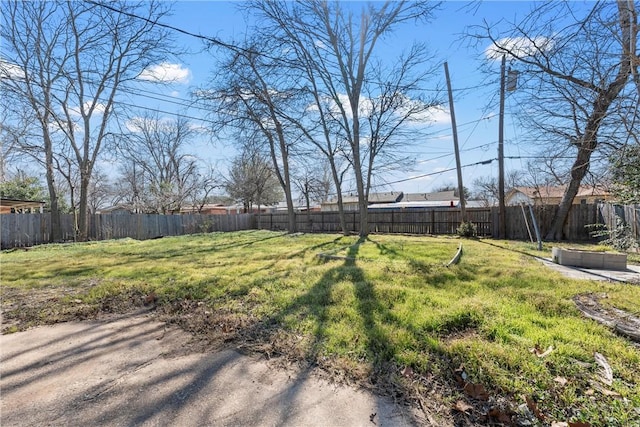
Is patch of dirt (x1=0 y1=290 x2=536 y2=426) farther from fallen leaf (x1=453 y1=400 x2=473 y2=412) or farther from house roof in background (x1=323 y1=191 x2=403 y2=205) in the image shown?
house roof in background (x1=323 y1=191 x2=403 y2=205)

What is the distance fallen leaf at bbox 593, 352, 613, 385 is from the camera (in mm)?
1996

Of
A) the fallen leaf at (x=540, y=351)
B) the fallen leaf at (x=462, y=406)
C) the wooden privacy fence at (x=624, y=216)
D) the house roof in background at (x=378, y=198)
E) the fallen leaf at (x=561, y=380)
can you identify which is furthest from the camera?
the house roof in background at (x=378, y=198)

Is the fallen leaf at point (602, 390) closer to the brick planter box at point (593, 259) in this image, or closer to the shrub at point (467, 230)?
the brick planter box at point (593, 259)

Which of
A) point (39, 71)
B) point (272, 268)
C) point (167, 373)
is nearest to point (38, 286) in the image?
point (272, 268)

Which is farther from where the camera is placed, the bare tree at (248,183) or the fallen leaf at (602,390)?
the bare tree at (248,183)

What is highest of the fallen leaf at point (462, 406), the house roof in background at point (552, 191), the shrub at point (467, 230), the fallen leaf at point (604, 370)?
the house roof in background at point (552, 191)

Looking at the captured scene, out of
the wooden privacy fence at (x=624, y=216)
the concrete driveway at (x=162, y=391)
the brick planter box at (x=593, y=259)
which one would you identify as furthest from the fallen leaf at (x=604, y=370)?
the wooden privacy fence at (x=624, y=216)

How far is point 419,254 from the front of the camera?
711cm

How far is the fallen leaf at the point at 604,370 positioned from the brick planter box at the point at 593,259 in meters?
4.43

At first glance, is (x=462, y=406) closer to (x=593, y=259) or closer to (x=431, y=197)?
(x=593, y=259)

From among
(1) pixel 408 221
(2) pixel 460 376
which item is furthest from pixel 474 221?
(2) pixel 460 376

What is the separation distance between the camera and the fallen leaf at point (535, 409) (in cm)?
169

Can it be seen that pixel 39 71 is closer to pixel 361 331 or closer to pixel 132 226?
pixel 132 226

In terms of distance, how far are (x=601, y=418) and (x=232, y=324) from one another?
9.17 feet
